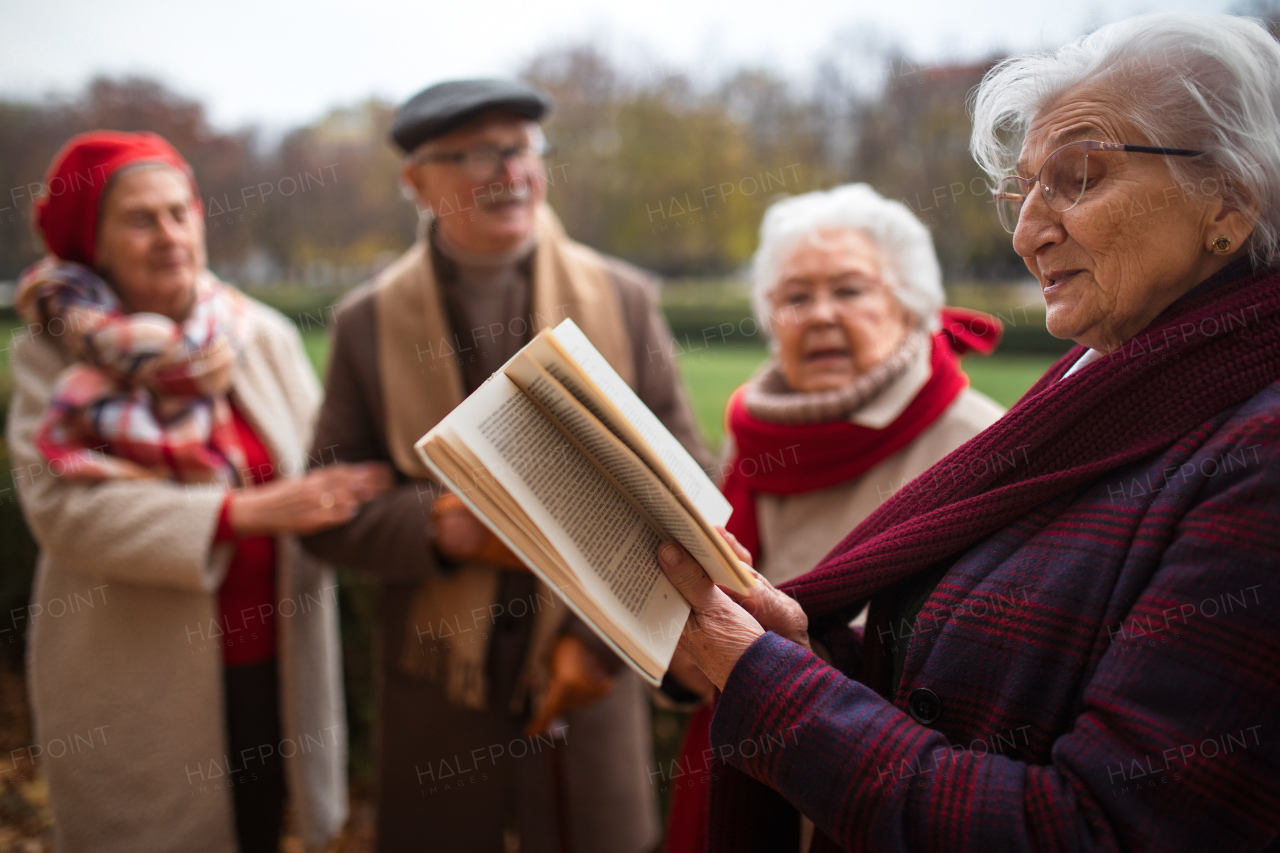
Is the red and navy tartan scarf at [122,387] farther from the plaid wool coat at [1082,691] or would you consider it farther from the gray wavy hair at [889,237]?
the plaid wool coat at [1082,691]

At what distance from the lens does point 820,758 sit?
110 cm

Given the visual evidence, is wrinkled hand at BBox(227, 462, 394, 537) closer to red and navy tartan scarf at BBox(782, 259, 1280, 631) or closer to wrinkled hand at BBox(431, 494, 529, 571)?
wrinkled hand at BBox(431, 494, 529, 571)

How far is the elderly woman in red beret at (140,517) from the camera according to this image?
238 centimetres

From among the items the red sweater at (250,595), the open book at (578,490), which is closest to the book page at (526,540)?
the open book at (578,490)

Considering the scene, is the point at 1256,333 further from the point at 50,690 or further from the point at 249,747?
the point at 50,690

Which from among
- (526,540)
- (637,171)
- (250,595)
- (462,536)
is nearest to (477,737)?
(462,536)

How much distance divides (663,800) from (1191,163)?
10.7 feet

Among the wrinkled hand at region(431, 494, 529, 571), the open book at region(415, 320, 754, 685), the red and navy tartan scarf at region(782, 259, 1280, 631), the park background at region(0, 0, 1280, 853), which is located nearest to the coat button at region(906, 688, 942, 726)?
the red and navy tartan scarf at region(782, 259, 1280, 631)

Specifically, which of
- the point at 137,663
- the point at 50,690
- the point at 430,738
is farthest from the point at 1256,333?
the point at 50,690

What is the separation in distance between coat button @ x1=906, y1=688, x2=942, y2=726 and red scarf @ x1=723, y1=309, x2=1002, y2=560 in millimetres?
973

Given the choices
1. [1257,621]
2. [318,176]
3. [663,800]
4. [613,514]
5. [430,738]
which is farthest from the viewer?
[318,176]

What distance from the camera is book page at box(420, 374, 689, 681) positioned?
1087 millimetres

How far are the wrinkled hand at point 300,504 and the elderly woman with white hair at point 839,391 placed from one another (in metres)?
1.18

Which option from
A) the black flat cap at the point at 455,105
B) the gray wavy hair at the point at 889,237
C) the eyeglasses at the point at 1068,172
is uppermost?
the black flat cap at the point at 455,105
